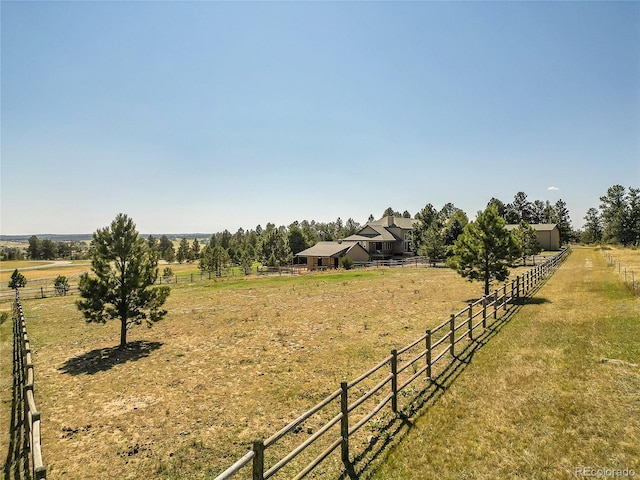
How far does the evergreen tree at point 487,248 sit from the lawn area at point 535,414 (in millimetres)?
8310

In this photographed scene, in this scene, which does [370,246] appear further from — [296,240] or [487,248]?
[487,248]

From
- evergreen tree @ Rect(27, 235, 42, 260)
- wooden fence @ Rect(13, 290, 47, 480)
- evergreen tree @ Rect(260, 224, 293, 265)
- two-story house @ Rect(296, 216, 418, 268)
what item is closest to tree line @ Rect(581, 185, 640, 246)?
two-story house @ Rect(296, 216, 418, 268)

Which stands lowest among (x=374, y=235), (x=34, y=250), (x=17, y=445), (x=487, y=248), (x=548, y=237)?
(x=17, y=445)

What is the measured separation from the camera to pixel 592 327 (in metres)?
14.3

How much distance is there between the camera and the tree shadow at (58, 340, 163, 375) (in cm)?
1307

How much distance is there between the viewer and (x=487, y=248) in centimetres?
2192

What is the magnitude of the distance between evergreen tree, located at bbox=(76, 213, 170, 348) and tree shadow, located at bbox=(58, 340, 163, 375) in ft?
2.31

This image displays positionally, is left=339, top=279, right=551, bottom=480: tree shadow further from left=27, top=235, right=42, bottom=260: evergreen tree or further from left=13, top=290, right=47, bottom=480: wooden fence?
left=27, top=235, right=42, bottom=260: evergreen tree

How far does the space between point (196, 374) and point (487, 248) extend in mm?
18650

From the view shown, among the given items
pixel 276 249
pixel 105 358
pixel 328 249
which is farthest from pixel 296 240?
pixel 105 358

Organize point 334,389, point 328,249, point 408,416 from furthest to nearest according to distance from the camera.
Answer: point 328,249, point 334,389, point 408,416

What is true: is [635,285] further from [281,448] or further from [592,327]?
[281,448]

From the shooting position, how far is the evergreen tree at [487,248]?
21.8 metres

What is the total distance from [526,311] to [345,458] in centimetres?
1537
